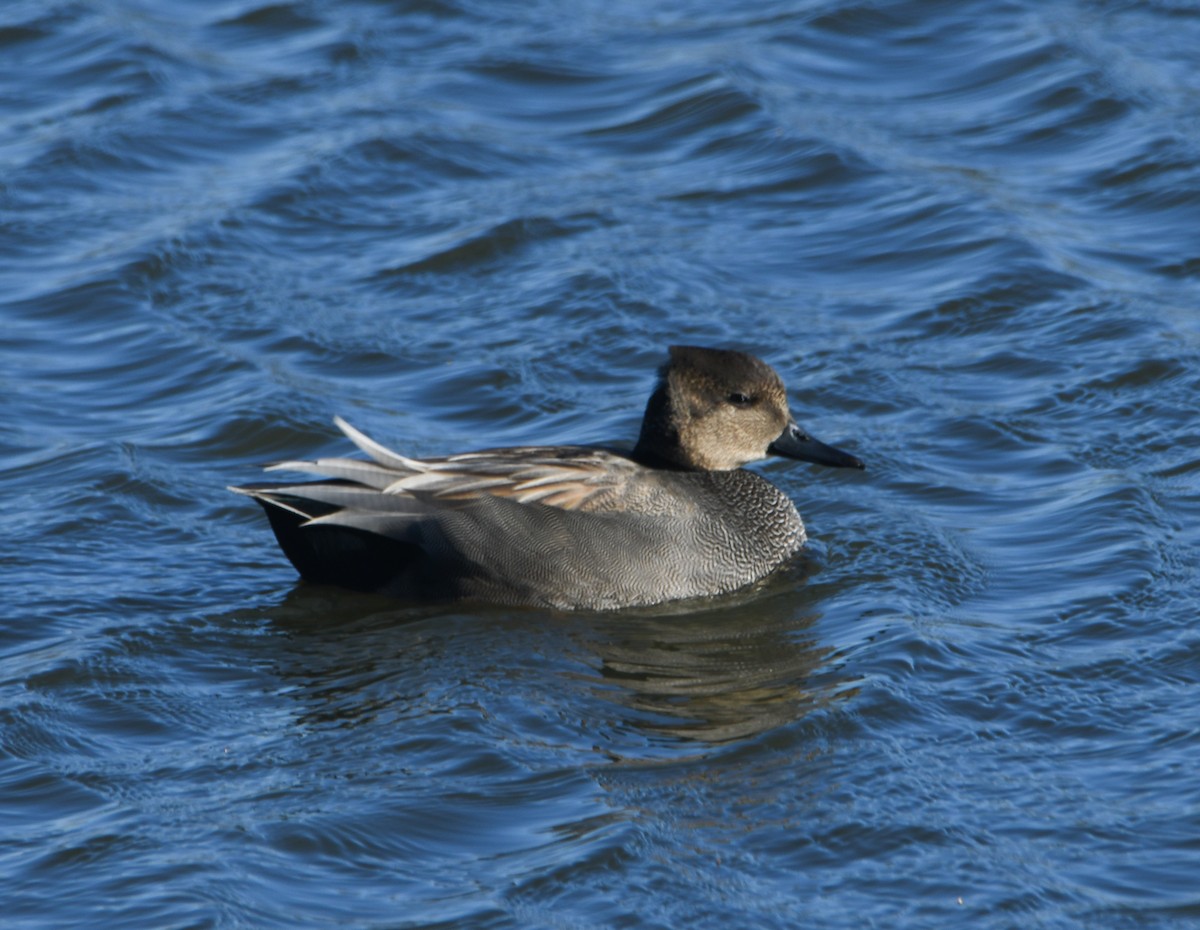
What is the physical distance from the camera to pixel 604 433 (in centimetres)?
1000

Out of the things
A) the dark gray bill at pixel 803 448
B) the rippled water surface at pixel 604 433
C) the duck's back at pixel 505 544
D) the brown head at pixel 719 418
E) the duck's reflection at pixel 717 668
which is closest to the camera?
the rippled water surface at pixel 604 433

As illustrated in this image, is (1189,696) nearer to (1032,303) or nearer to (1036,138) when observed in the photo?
(1032,303)

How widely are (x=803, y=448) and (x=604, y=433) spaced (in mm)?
1294

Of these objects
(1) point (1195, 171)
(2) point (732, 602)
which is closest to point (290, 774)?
(2) point (732, 602)

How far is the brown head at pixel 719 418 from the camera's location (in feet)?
29.0

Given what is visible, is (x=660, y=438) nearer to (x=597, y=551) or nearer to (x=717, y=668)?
(x=597, y=551)

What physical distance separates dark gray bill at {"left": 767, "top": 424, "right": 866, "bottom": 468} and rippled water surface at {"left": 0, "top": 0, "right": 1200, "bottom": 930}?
1.19 ft

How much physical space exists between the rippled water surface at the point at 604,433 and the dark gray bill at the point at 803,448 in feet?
1.19

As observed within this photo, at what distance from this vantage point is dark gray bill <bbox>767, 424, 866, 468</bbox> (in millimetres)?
9008

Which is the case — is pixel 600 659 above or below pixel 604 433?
below

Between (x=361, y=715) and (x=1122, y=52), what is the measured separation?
8.55 m

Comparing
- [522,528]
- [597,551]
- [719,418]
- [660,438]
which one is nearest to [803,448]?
[719,418]

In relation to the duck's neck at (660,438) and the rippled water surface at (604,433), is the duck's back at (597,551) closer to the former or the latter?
the rippled water surface at (604,433)

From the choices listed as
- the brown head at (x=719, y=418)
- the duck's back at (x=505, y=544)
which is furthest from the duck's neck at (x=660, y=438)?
the duck's back at (x=505, y=544)
